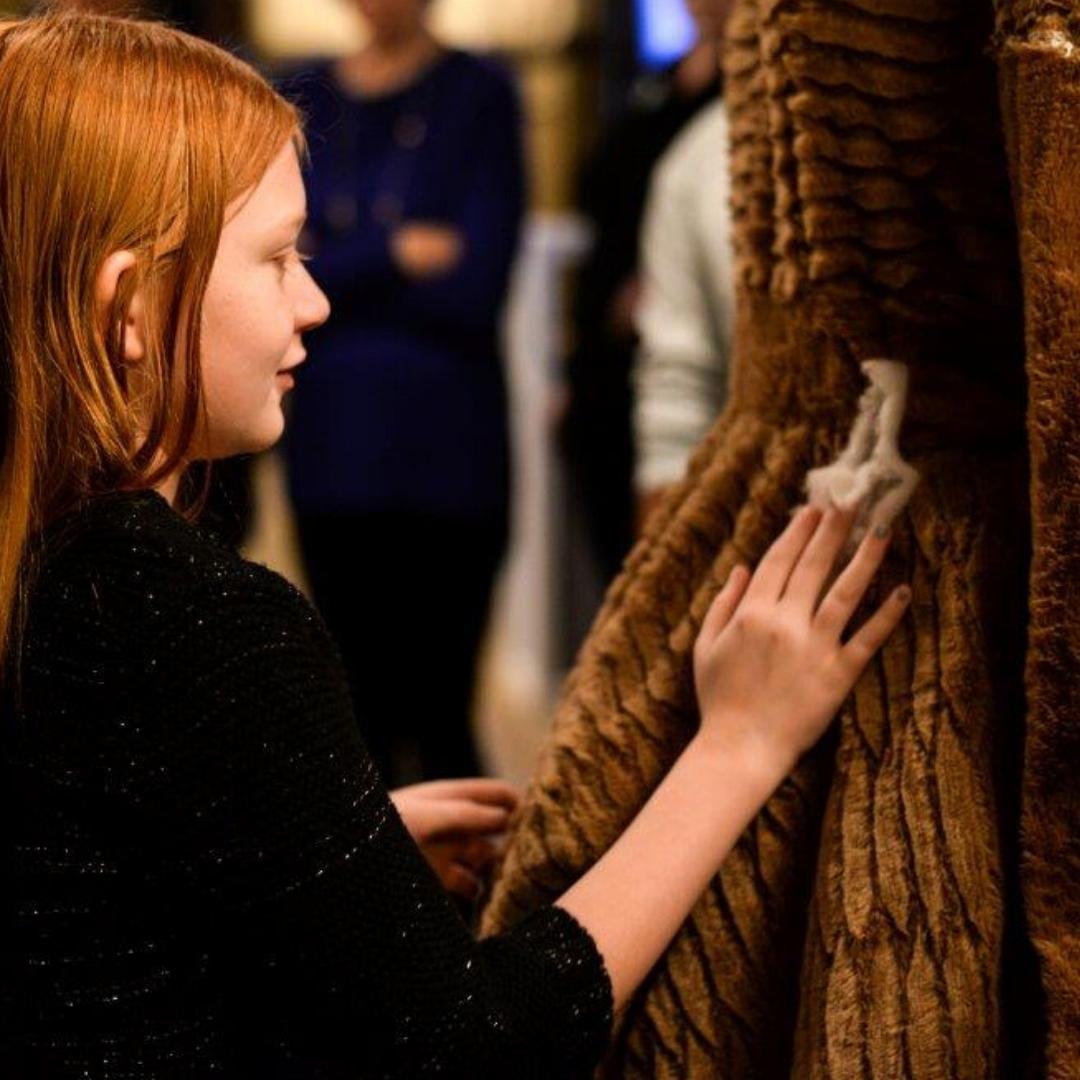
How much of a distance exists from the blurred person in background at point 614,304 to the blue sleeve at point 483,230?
113 millimetres

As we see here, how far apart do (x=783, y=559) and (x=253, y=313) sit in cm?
29

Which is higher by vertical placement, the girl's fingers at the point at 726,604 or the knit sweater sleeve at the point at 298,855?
the girl's fingers at the point at 726,604

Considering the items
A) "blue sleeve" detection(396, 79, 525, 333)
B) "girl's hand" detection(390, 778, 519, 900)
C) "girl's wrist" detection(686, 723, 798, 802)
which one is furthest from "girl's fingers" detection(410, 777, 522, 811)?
"blue sleeve" detection(396, 79, 525, 333)

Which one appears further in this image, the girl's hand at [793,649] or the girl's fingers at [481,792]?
the girl's fingers at [481,792]

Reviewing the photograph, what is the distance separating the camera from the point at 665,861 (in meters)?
0.93

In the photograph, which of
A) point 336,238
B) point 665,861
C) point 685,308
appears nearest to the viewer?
point 665,861

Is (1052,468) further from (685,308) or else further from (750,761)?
(685,308)

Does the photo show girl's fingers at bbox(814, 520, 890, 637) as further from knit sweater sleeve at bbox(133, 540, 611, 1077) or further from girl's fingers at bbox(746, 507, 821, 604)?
knit sweater sleeve at bbox(133, 540, 611, 1077)

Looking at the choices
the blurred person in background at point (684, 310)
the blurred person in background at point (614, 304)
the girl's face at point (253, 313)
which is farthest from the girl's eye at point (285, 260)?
the blurred person in background at point (614, 304)

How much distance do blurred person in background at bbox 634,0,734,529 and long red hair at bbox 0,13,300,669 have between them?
1.16 meters

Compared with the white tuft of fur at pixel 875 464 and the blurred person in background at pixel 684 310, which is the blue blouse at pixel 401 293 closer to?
the blurred person in background at pixel 684 310

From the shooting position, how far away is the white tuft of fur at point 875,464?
96 centimetres

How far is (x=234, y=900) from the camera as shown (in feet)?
2.78

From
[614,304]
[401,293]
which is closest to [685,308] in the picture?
[614,304]
